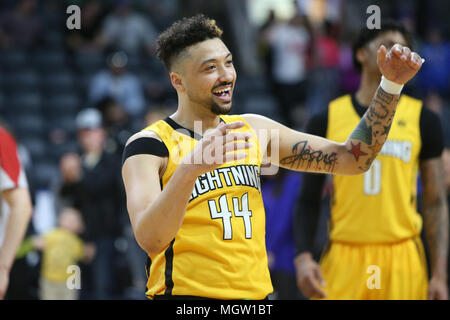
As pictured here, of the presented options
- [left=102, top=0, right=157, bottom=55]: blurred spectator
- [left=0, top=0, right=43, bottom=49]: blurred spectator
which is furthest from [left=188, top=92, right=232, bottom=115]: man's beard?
[left=0, top=0, right=43, bottom=49]: blurred spectator

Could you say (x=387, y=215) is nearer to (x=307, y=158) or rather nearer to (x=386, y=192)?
(x=386, y=192)

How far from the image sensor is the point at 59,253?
8.42 meters

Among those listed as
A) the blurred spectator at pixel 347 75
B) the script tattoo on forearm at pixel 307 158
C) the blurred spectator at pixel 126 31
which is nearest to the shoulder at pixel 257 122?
the script tattoo on forearm at pixel 307 158

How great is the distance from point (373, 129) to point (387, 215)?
3.47ft

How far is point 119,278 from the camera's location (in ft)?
30.0

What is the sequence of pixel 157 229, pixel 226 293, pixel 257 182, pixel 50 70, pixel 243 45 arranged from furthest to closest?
1. pixel 243 45
2. pixel 50 70
3. pixel 257 182
4. pixel 226 293
5. pixel 157 229

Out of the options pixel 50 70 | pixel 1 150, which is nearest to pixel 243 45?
→ pixel 50 70

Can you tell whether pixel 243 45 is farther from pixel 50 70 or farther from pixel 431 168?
pixel 431 168

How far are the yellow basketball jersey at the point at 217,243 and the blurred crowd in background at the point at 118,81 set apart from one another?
5.32 m

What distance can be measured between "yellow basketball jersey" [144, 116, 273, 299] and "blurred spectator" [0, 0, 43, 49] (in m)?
10.7

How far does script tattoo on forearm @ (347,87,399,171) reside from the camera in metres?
3.64

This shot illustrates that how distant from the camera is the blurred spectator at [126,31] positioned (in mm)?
13562

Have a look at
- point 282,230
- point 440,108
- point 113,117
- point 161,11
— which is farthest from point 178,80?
point 161,11
